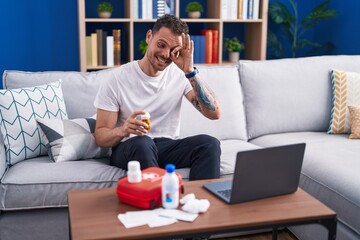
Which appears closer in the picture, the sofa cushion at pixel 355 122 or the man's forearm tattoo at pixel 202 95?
the man's forearm tattoo at pixel 202 95

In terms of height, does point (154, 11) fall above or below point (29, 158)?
above

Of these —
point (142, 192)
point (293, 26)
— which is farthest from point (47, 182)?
point (293, 26)

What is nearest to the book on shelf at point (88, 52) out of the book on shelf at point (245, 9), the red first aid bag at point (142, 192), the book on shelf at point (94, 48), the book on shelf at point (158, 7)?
the book on shelf at point (94, 48)

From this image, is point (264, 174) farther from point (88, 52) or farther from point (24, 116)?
point (88, 52)

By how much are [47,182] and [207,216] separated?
0.91 m

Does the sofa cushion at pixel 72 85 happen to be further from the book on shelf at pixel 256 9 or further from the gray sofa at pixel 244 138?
the book on shelf at pixel 256 9

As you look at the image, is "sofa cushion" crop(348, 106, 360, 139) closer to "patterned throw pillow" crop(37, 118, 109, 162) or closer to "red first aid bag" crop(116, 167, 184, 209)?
"patterned throw pillow" crop(37, 118, 109, 162)

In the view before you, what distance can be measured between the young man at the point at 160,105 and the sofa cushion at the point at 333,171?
1.64 ft

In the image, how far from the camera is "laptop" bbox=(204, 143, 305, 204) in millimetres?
1589

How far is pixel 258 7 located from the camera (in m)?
4.03

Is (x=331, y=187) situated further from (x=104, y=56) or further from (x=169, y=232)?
(x=104, y=56)

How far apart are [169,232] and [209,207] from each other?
217mm

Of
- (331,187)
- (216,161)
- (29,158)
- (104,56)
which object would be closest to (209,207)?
(216,161)

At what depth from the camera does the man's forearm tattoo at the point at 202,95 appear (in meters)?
2.28
